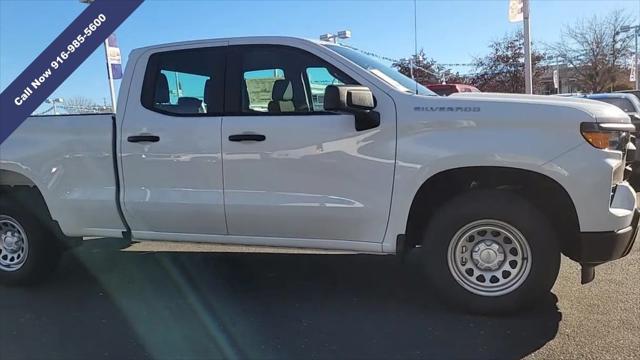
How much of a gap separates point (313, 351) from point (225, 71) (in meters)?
2.30

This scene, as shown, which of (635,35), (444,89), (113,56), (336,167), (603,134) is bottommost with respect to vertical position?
(336,167)

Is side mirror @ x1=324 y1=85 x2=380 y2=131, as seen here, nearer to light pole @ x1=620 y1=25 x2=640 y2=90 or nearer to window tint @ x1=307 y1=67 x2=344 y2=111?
window tint @ x1=307 y1=67 x2=344 y2=111

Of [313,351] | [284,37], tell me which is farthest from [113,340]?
[284,37]

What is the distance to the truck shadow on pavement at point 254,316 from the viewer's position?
377 cm

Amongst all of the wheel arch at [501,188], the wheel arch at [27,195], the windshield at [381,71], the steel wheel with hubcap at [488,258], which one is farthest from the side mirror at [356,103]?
the wheel arch at [27,195]

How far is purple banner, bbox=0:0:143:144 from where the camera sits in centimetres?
350

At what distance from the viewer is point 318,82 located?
15.0 ft

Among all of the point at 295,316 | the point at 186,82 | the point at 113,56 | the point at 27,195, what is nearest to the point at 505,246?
the point at 295,316

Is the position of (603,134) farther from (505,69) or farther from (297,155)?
(505,69)

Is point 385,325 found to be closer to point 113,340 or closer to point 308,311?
point 308,311

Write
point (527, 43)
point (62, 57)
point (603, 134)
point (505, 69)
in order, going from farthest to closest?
point (505, 69)
point (527, 43)
point (603, 134)
point (62, 57)

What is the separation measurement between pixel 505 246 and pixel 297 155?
162 cm

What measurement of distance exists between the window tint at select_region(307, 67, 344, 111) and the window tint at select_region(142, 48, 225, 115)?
72 cm

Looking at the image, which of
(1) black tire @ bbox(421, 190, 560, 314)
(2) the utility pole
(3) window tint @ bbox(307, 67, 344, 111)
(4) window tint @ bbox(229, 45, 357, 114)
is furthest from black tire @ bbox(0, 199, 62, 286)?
(2) the utility pole
